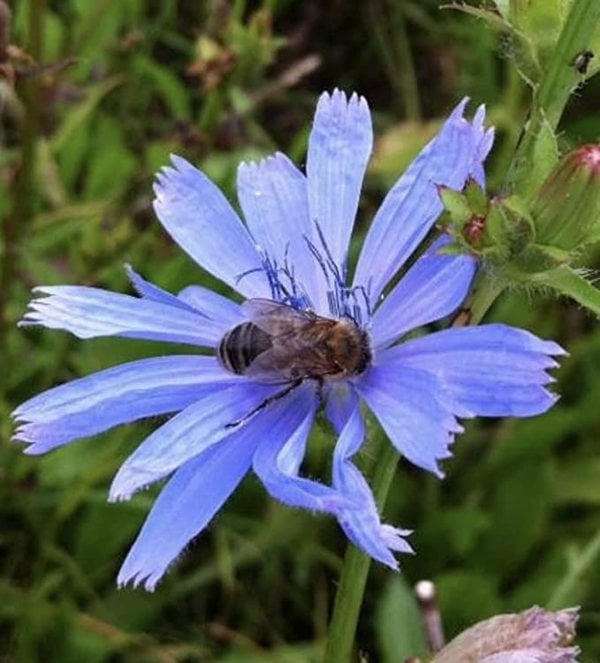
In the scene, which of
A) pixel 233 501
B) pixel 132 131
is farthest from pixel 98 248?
pixel 132 131

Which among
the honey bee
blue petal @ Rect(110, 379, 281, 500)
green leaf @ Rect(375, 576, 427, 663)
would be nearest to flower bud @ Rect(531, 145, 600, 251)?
the honey bee

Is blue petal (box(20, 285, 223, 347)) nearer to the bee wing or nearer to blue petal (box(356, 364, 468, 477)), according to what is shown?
the bee wing

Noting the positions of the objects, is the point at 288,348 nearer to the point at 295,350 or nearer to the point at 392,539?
the point at 295,350

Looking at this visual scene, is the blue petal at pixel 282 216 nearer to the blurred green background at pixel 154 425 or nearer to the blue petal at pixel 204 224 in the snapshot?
the blue petal at pixel 204 224

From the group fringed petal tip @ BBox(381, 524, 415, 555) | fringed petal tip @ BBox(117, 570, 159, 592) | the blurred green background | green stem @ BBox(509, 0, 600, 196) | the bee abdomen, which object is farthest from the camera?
the blurred green background

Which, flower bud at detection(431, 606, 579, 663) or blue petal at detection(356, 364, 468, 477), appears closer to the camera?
blue petal at detection(356, 364, 468, 477)

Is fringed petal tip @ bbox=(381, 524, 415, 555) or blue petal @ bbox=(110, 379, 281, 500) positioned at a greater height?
fringed petal tip @ bbox=(381, 524, 415, 555)

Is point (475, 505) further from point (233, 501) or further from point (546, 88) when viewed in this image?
point (546, 88)
